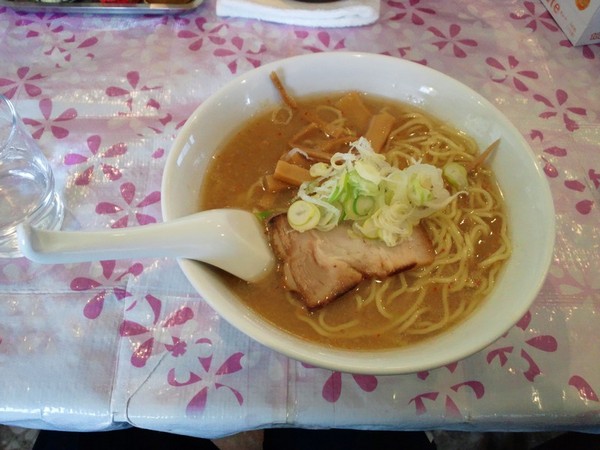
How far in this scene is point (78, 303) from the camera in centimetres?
130

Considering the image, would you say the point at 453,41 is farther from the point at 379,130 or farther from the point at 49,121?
the point at 49,121

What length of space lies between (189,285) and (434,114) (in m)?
0.93

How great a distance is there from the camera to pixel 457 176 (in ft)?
4.58

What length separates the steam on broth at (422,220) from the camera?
118 cm

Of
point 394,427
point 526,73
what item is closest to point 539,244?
point 394,427

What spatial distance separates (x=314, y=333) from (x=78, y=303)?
0.66m

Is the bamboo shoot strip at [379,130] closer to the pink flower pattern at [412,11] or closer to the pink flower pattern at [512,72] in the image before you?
the pink flower pattern at [512,72]

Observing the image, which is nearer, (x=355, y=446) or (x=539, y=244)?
(x=539, y=244)

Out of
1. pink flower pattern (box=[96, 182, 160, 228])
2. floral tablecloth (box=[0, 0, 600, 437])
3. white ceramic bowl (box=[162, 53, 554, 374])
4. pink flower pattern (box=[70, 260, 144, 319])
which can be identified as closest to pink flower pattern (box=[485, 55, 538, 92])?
floral tablecloth (box=[0, 0, 600, 437])

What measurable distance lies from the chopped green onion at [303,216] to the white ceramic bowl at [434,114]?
255 millimetres

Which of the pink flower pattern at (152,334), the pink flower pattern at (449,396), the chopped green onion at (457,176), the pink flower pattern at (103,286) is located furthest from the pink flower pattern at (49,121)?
the pink flower pattern at (449,396)

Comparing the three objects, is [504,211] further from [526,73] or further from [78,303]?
[78,303]

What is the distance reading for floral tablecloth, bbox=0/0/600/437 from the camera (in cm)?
115

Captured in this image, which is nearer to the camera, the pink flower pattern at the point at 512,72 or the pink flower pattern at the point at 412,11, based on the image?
the pink flower pattern at the point at 512,72
